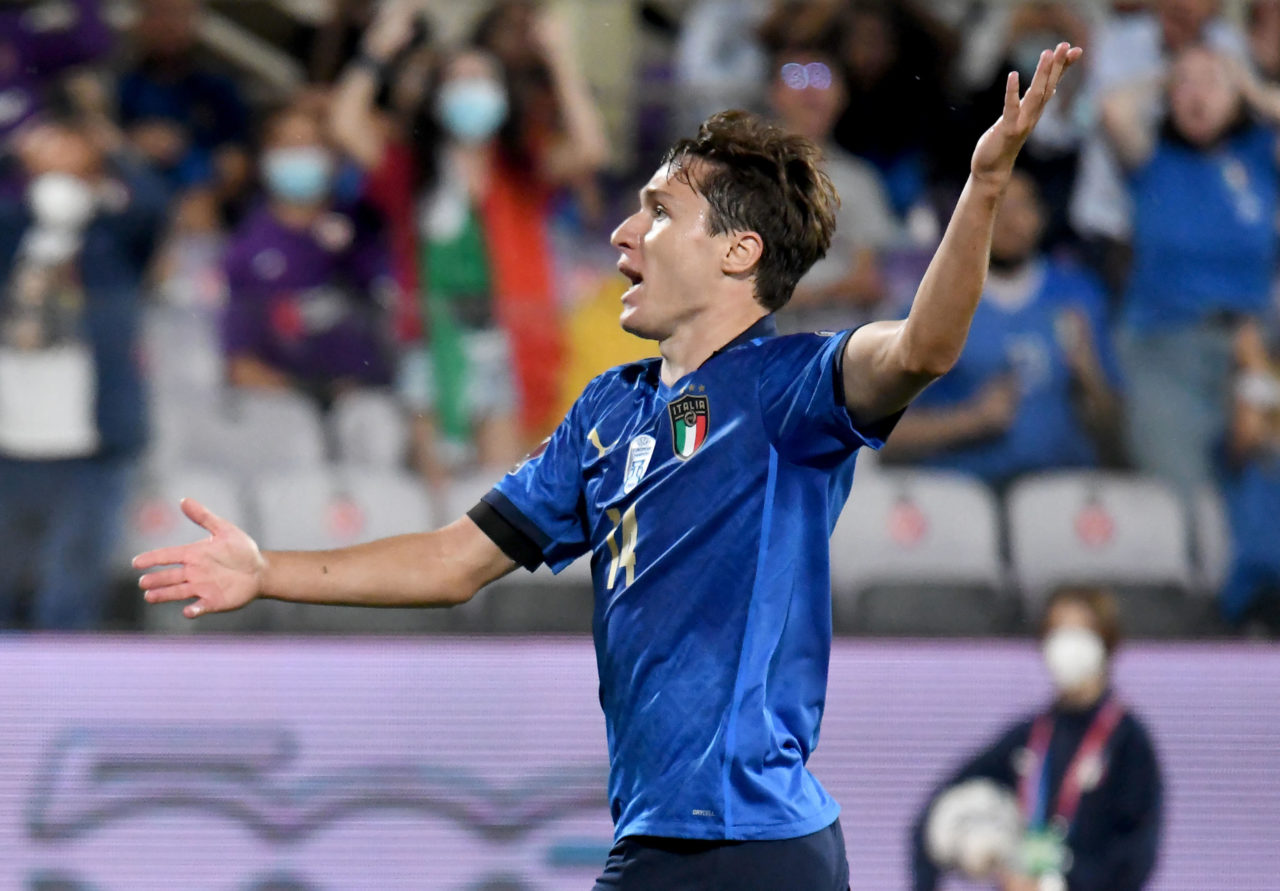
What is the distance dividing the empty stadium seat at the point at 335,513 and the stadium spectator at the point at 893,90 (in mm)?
2554

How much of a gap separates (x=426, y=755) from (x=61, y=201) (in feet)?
8.89

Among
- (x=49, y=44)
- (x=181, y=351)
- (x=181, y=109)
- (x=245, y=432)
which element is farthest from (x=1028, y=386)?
(x=49, y=44)

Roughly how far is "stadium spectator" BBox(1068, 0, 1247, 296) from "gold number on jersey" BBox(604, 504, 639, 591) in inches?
153

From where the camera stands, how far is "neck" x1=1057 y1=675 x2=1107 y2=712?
527 cm

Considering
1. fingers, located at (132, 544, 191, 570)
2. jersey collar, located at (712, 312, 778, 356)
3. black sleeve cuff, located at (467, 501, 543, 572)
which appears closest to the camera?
fingers, located at (132, 544, 191, 570)

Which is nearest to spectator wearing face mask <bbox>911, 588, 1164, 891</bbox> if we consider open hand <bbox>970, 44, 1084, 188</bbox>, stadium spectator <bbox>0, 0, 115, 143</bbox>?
open hand <bbox>970, 44, 1084, 188</bbox>

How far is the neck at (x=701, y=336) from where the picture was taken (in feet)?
9.16

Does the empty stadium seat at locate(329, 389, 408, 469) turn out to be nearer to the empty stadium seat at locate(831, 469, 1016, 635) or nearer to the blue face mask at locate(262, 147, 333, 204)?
the blue face mask at locate(262, 147, 333, 204)

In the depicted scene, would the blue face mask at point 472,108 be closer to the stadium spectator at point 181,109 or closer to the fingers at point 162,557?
the stadium spectator at point 181,109

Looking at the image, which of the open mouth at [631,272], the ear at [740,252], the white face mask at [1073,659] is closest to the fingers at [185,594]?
the open mouth at [631,272]

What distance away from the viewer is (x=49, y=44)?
7367 millimetres

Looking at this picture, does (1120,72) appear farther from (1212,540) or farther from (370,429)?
(370,429)

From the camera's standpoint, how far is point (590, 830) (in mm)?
5121

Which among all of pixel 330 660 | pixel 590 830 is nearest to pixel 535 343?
pixel 330 660
